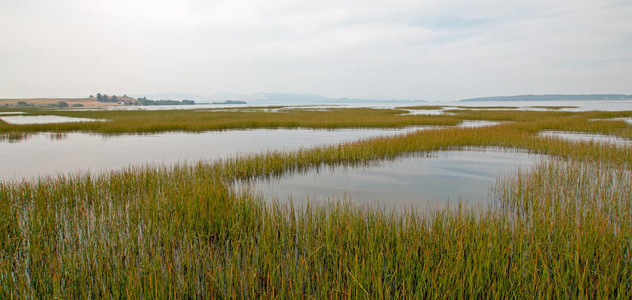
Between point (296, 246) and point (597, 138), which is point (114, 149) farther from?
point (597, 138)

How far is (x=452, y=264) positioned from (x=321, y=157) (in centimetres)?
975

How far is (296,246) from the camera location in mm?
4957

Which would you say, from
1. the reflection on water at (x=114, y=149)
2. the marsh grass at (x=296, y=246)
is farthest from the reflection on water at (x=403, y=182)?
the reflection on water at (x=114, y=149)

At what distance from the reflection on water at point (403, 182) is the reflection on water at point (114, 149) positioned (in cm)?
446

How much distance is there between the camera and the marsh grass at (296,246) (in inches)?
146

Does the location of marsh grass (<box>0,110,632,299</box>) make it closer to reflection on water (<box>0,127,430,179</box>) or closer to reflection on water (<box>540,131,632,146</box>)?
reflection on water (<box>0,127,430,179</box>)

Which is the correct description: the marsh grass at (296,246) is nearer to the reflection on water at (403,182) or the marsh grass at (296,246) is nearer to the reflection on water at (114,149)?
the reflection on water at (403,182)

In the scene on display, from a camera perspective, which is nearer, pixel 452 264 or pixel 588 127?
pixel 452 264

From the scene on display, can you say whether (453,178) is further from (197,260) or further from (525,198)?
(197,260)

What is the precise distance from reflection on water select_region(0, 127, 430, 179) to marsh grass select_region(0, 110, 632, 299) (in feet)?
21.2

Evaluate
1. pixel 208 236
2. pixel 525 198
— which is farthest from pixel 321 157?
pixel 208 236

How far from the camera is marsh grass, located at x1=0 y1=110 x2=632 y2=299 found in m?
3.70

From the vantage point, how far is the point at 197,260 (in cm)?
434

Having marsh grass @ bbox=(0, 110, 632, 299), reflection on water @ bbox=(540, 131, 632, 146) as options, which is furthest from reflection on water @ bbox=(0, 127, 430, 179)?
reflection on water @ bbox=(540, 131, 632, 146)
